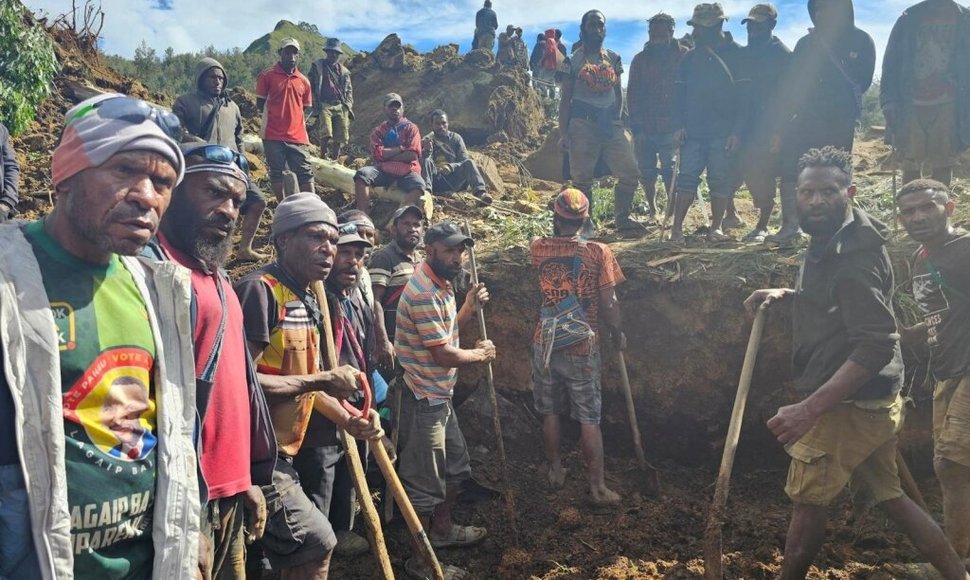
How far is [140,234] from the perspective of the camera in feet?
5.93

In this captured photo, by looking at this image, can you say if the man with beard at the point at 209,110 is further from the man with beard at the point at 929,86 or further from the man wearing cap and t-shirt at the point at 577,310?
the man with beard at the point at 929,86

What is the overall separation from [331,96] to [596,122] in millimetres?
5269

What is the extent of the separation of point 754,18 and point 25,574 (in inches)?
262

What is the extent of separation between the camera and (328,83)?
10.3m

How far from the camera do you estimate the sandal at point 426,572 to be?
13.1ft

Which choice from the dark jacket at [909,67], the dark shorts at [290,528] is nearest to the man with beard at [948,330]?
the dark jacket at [909,67]

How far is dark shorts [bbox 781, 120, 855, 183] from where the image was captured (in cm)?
562

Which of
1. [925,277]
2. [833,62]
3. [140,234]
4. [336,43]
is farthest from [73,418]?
[336,43]

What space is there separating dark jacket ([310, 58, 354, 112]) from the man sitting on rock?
6.17ft

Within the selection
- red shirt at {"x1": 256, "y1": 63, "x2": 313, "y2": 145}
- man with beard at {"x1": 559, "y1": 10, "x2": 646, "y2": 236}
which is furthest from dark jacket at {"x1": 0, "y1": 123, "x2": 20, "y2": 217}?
man with beard at {"x1": 559, "y1": 10, "x2": 646, "y2": 236}

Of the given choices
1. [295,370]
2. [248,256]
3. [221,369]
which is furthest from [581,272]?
[248,256]

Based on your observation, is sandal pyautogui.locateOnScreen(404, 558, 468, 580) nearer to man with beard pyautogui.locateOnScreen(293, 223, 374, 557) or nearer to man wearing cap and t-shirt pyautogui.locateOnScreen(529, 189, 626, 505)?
man with beard pyautogui.locateOnScreen(293, 223, 374, 557)

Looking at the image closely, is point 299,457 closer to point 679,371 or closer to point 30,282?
point 30,282

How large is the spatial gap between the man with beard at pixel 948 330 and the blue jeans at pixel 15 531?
4.10 m
